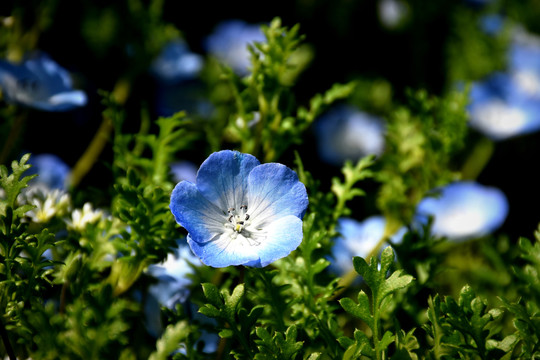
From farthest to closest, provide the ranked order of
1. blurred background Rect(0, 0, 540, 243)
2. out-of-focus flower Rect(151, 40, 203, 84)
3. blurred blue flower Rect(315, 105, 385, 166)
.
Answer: blurred blue flower Rect(315, 105, 385, 166) < out-of-focus flower Rect(151, 40, 203, 84) < blurred background Rect(0, 0, 540, 243)

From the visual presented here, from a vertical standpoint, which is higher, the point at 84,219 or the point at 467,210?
the point at 84,219

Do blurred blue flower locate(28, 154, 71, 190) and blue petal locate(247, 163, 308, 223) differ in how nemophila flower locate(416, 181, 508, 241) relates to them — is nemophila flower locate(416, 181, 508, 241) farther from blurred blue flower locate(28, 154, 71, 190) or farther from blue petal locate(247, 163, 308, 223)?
blurred blue flower locate(28, 154, 71, 190)

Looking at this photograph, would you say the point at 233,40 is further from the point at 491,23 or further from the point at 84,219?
the point at 84,219

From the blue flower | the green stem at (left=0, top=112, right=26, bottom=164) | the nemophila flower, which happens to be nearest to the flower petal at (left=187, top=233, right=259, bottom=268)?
the blue flower

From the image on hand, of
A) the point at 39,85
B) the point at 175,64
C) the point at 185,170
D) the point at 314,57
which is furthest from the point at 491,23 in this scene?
Result: the point at 39,85

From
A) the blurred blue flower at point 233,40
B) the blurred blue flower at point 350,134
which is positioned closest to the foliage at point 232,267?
the blurred blue flower at point 350,134

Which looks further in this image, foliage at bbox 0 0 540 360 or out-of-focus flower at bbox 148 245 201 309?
out-of-focus flower at bbox 148 245 201 309

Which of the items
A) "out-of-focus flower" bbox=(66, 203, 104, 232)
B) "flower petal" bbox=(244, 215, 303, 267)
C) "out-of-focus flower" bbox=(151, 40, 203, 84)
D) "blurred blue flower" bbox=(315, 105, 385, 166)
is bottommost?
"blurred blue flower" bbox=(315, 105, 385, 166)
